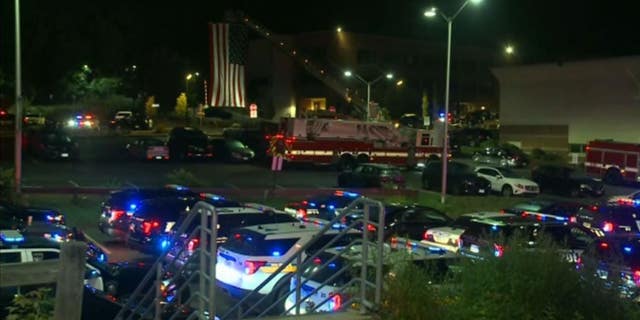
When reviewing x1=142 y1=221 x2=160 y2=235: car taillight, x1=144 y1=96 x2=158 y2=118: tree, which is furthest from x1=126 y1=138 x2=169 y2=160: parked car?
x1=144 y1=96 x2=158 y2=118: tree

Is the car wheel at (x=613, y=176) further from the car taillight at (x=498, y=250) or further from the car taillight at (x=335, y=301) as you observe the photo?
the car taillight at (x=335, y=301)

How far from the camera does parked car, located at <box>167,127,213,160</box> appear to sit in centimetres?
4569

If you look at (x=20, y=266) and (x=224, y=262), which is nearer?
(x=20, y=266)

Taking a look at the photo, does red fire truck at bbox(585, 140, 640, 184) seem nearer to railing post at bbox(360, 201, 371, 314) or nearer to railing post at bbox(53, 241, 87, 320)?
railing post at bbox(360, 201, 371, 314)

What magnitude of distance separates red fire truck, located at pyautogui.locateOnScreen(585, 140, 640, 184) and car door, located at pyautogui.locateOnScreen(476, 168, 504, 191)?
24.4ft

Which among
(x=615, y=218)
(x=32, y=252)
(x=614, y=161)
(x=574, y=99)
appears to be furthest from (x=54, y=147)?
(x=574, y=99)

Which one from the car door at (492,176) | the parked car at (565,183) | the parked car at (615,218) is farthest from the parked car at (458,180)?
the parked car at (615,218)

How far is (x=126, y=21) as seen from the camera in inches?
3196

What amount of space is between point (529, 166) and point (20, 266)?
4967 cm

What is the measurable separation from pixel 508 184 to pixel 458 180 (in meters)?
2.38

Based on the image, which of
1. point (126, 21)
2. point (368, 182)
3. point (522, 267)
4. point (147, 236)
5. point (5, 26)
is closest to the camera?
point (522, 267)

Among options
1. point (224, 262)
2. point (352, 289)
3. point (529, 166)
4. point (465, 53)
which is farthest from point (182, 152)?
point (465, 53)

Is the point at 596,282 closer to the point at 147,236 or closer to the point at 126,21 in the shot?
the point at 147,236

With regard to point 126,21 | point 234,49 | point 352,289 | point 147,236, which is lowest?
point 147,236
